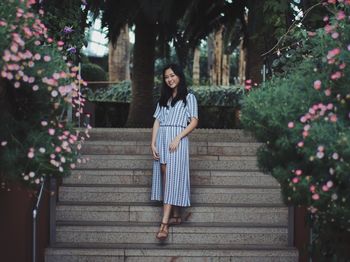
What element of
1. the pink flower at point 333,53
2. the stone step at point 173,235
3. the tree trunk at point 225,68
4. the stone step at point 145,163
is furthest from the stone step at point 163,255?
the tree trunk at point 225,68

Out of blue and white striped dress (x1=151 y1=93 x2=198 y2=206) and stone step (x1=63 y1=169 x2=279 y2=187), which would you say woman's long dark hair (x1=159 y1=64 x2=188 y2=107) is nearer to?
blue and white striped dress (x1=151 y1=93 x2=198 y2=206)

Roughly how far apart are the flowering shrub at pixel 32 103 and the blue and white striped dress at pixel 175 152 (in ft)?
6.89

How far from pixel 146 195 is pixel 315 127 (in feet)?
11.1

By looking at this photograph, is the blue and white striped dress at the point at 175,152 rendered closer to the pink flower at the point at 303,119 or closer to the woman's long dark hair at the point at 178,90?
the woman's long dark hair at the point at 178,90

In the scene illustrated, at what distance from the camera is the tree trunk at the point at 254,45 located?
8.60 meters

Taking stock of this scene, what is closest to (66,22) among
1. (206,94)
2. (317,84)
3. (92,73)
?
(317,84)

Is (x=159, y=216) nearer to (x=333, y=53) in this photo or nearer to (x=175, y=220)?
(x=175, y=220)

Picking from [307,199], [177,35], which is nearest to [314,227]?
[307,199]

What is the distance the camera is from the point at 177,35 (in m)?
11.2

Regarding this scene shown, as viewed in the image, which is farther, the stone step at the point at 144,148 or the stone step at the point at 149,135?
the stone step at the point at 149,135

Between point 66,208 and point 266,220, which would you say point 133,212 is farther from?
point 266,220

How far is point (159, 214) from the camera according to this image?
610cm

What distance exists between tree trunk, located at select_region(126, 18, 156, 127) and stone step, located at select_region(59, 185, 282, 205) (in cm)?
472

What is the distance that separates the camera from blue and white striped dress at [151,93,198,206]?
18.8ft
